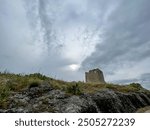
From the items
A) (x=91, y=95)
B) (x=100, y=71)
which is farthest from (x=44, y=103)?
(x=100, y=71)

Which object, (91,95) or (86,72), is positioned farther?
(86,72)

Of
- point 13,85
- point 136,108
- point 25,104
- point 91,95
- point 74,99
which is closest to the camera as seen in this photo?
point 25,104

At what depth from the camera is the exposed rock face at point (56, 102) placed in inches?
418

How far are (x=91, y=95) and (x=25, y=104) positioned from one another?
12.7 feet

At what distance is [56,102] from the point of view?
11.3 metres

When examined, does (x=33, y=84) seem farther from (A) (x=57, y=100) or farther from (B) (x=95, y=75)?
(B) (x=95, y=75)

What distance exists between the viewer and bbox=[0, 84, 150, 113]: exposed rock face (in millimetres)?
Result: 10609

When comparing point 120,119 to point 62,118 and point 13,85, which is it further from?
point 13,85

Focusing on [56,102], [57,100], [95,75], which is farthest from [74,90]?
[95,75]

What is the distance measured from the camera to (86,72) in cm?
3228

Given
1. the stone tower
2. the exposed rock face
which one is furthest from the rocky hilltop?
the stone tower

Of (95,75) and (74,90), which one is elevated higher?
(95,75)

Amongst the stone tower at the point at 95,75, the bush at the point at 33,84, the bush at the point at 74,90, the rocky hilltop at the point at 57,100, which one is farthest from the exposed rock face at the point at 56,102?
the stone tower at the point at 95,75

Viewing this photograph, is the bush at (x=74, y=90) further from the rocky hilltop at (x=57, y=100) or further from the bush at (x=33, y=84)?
the bush at (x=33, y=84)
